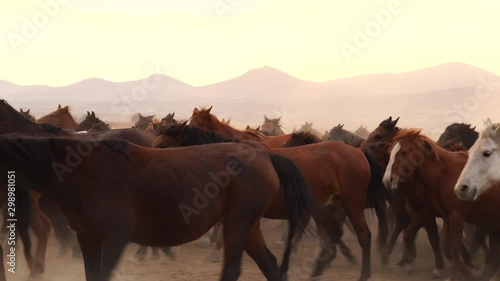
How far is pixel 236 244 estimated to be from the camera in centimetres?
515

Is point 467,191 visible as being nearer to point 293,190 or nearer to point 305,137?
point 293,190

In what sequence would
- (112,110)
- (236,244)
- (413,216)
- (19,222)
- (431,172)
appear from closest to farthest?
(236,244)
(19,222)
(431,172)
(413,216)
(112,110)

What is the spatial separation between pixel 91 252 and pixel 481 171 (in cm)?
407

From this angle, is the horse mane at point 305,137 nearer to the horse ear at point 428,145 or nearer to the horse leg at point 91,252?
the horse ear at point 428,145

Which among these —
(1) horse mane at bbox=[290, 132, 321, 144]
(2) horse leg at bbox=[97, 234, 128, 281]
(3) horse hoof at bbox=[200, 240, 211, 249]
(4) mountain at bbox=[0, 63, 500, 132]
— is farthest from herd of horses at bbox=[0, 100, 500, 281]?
(4) mountain at bbox=[0, 63, 500, 132]

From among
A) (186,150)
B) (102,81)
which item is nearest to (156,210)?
(186,150)

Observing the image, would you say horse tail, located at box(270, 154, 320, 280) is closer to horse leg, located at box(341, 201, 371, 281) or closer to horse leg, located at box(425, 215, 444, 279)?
horse leg, located at box(341, 201, 371, 281)

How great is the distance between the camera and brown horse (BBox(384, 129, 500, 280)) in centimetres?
749

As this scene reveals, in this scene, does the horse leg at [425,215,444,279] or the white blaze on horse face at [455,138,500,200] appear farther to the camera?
the horse leg at [425,215,444,279]

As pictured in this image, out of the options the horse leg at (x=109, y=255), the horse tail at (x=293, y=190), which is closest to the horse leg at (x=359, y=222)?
the horse tail at (x=293, y=190)

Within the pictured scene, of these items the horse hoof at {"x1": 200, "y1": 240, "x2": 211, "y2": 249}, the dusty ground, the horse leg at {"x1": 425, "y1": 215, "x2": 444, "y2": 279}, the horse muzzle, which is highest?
the horse muzzle

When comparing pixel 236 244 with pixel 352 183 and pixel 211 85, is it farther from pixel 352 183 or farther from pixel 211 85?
pixel 211 85

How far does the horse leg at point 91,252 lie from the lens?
16.1 feet

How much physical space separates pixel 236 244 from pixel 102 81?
616 feet
